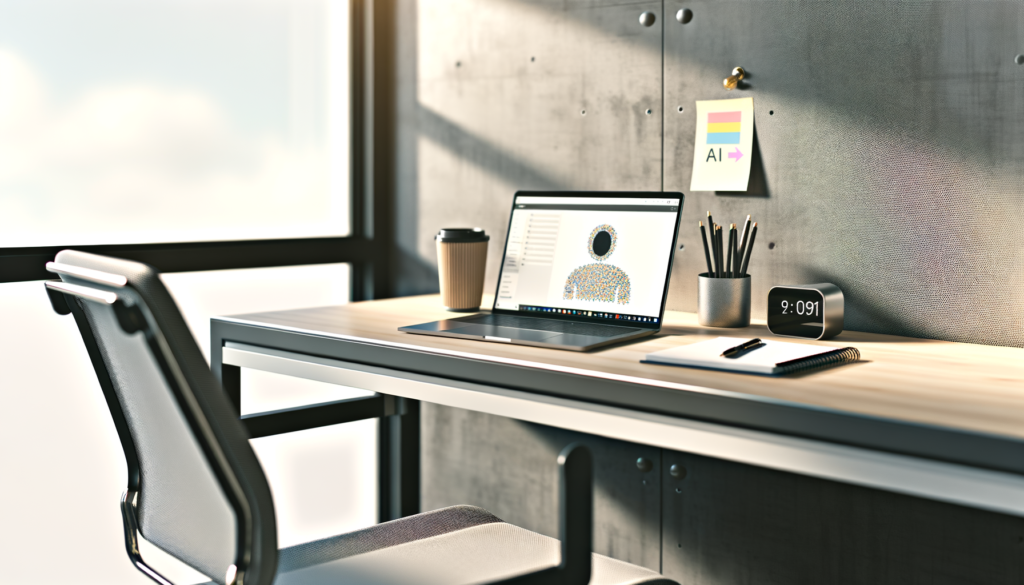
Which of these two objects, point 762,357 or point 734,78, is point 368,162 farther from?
point 762,357

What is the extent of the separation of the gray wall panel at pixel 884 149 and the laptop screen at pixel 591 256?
0.67 ft

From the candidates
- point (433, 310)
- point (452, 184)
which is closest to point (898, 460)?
point (433, 310)

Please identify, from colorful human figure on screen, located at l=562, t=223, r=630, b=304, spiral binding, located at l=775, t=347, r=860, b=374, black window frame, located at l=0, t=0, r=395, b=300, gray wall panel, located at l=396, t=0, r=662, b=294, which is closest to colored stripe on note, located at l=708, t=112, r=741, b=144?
gray wall panel, located at l=396, t=0, r=662, b=294

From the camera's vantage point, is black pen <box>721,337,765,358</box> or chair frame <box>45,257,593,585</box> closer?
chair frame <box>45,257,593,585</box>

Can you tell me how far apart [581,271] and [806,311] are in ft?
1.42

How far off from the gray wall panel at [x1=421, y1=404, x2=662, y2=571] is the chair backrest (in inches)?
38.2

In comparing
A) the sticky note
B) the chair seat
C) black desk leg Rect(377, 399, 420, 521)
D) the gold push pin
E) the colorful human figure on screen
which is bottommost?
black desk leg Rect(377, 399, 420, 521)

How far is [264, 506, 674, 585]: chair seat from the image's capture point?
1.21 meters

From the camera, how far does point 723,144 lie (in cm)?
178

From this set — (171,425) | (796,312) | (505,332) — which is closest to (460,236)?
(505,332)

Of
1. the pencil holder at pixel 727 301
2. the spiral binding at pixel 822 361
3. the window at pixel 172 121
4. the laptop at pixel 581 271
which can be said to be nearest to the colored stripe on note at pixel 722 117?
the laptop at pixel 581 271

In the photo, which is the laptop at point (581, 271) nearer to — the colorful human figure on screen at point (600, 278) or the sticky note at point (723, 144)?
the colorful human figure on screen at point (600, 278)

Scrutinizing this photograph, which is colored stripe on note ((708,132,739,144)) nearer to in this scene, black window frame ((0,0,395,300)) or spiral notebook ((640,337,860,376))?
spiral notebook ((640,337,860,376))

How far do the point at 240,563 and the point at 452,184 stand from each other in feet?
4.68
